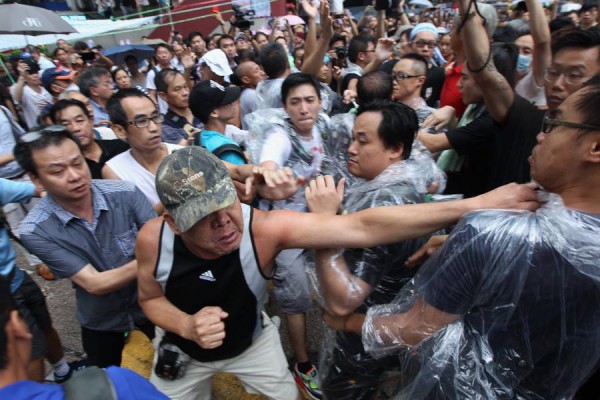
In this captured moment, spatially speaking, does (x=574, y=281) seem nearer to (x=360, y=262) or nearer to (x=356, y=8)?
(x=360, y=262)

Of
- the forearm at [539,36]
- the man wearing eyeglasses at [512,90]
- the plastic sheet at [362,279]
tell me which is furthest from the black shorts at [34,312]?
the forearm at [539,36]

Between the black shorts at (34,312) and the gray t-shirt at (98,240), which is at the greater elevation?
the gray t-shirt at (98,240)

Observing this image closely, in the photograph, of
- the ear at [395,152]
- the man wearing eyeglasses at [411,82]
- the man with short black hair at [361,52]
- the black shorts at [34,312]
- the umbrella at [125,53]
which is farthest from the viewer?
the umbrella at [125,53]

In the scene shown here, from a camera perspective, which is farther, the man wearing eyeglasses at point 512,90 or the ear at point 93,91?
the ear at point 93,91

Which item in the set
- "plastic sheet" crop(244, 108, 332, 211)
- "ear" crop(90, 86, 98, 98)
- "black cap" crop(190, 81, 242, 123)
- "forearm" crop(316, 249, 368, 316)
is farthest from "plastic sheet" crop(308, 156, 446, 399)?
"ear" crop(90, 86, 98, 98)

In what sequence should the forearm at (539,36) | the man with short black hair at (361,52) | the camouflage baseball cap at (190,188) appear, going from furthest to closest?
the man with short black hair at (361,52) < the forearm at (539,36) < the camouflage baseball cap at (190,188)

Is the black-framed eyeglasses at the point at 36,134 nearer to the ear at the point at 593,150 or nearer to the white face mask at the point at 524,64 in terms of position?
the ear at the point at 593,150

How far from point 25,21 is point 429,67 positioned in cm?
661

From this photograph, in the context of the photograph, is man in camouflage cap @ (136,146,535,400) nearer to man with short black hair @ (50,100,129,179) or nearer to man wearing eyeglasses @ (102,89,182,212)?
man wearing eyeglasses @ (102,89,182,212)

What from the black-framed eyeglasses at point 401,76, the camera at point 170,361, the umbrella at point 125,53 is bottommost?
the camera at point 170,361

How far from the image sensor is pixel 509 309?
1167 millimetres

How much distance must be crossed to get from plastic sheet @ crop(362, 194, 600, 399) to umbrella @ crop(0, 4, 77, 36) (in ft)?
25.5

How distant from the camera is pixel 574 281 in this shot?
3.52 feet

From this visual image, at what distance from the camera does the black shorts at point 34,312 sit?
7.55 ft
